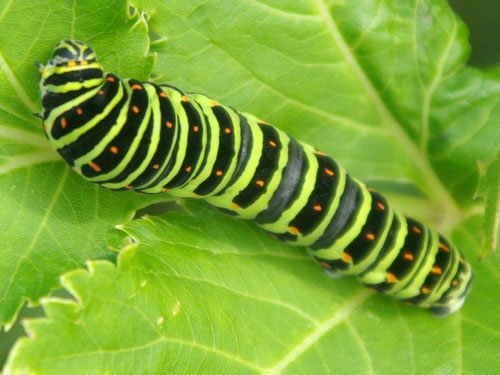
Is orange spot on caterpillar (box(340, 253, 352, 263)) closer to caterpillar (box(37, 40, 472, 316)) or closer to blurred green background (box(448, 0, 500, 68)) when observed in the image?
caterpillar (box(37, 40, 472, 316))

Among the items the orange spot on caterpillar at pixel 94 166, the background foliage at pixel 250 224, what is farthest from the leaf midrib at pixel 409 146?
the orange spot on caterpillar at pixel 94 166

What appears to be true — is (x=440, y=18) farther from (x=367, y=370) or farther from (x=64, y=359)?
(x=64, y=359)

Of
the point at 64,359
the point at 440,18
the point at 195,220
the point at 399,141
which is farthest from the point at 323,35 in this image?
the point at 64,359

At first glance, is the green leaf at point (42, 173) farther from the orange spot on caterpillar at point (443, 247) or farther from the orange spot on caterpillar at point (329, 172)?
the orange spot on caterpillar at point (443, 247)

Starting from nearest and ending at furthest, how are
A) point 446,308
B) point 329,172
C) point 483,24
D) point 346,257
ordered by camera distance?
point 329,172 → point 346,257 → point 446,308 → point 483,24

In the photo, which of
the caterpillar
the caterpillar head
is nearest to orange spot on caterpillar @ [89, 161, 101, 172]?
the caterpillar

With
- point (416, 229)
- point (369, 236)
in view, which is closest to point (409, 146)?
point (416, 229)

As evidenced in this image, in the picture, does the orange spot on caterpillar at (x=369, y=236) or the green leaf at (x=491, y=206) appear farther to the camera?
the orange spot on caterpillar at (x=369, y=236)

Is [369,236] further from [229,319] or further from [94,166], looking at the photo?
[94,166]
